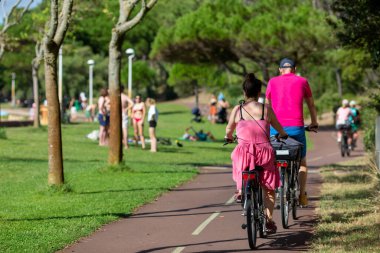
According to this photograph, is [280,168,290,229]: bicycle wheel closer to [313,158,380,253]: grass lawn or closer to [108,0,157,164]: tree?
[313,158,380,253]: grass lawn

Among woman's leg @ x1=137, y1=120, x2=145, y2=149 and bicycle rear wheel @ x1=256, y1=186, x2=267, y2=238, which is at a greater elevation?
woman's leg @ x1=137, y1=120, x2=145, y2=149

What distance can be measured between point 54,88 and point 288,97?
192 inches

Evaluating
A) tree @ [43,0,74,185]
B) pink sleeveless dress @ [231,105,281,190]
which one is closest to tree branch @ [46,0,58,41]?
tree @ [43,0,74,185]

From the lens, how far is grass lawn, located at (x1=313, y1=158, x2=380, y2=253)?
9.73 metres

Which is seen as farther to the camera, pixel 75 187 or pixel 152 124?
pixel 152 124

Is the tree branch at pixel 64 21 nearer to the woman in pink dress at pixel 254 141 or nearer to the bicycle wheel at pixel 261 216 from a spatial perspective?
the woman in pink dress at pixel 254 141

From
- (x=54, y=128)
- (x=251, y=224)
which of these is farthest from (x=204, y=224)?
(x=54, y=128)

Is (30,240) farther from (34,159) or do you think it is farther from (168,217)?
(34,159)

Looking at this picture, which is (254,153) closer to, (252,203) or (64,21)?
(252,203)

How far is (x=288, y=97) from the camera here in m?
11.6

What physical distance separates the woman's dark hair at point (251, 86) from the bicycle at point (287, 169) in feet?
2.91

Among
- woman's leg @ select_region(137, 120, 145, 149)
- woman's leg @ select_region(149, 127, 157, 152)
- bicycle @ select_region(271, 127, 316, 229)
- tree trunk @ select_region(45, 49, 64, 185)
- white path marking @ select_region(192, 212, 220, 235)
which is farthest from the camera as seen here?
woman's leg @ select_region(137, 120, 145, 149)

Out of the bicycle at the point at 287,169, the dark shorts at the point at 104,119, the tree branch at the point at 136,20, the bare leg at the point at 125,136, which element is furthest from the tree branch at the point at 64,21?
the bare leg at the point at 125,136

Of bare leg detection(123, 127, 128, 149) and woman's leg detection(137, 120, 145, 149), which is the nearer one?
bare leg detection(123, 127, 128, 149)
